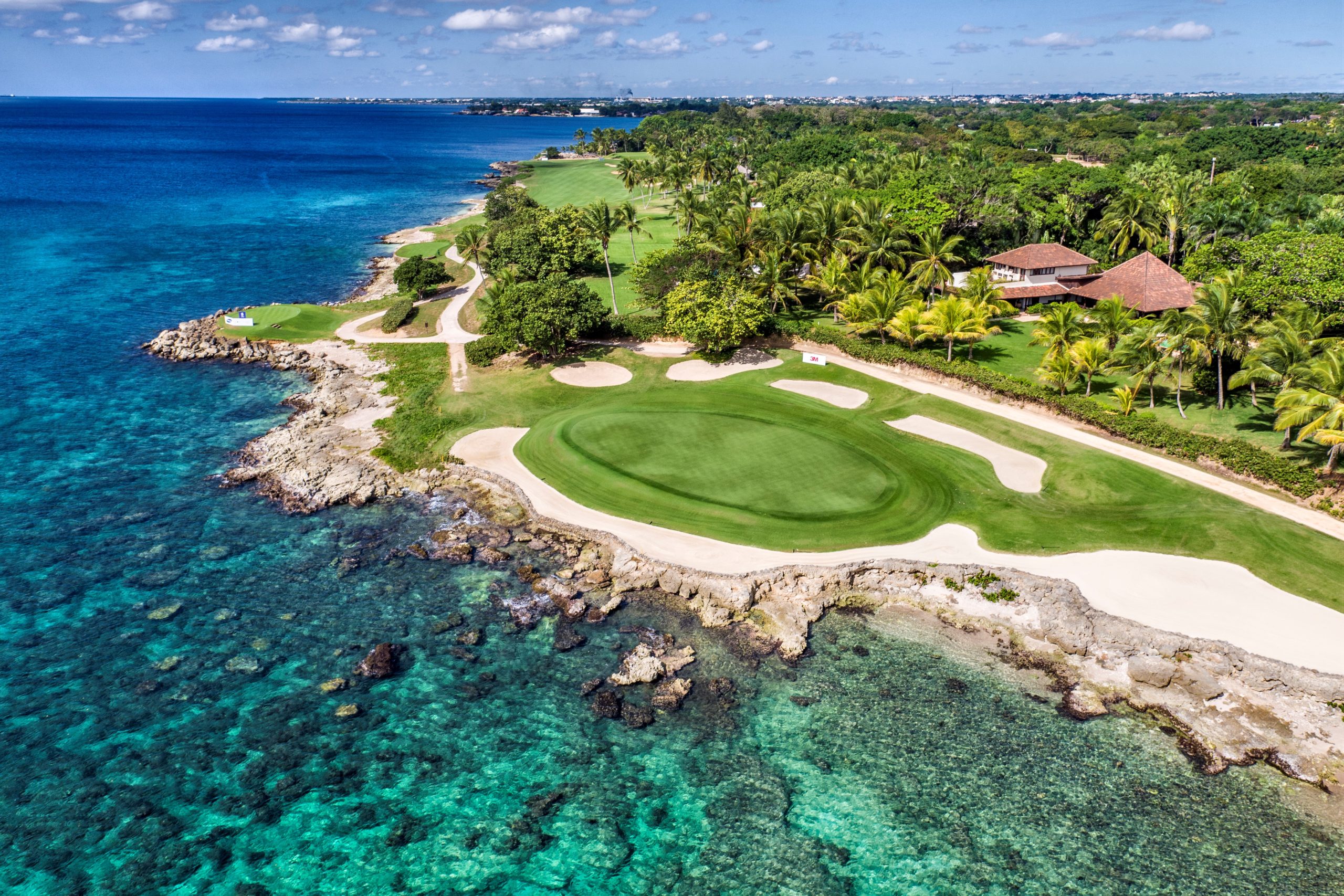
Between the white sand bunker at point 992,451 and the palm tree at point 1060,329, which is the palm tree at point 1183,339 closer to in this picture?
the palm tree at point 1060,329

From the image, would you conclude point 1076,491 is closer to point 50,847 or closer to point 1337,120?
point 50,847

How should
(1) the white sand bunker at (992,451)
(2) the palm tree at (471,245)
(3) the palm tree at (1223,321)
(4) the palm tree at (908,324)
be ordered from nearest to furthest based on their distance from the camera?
(1) the white sand bunker at (992,451)
(3) the palm tree at (1223,321)
(4) the palm tree at (908,324)
(2) the palm tree at (471,245)

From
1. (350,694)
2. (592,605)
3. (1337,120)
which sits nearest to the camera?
(350,694)

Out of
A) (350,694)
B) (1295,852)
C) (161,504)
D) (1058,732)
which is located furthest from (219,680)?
(1295,852)

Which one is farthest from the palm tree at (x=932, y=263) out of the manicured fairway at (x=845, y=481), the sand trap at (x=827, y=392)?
the sand trap at (x=827, y=392)

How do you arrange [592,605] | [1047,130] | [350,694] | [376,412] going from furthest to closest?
[1047,130] → [376,412] → [592,605] → [350,694]

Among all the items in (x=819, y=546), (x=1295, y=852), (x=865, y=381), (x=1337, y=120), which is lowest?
(x=1295, y=852)
